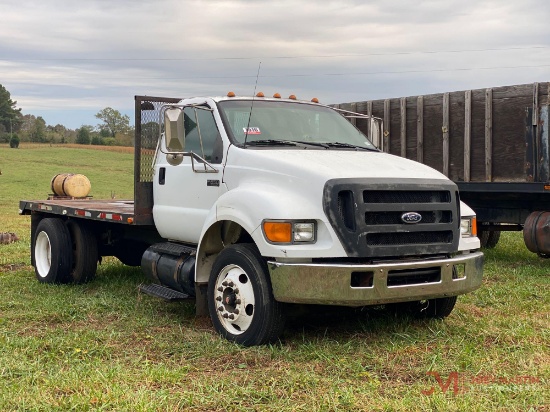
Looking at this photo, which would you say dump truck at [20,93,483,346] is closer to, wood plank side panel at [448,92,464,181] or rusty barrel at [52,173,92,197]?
wood plank side panel at [448,92,464,181]

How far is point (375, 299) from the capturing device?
5434mm

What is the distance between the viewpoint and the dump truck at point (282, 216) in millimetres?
5418

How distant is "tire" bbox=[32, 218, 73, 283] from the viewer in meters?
8.87

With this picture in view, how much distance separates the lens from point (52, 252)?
896cm

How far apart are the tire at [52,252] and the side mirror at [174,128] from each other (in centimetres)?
324

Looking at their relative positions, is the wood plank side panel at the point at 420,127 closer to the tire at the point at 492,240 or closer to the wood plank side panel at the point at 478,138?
the wood plank side panel at the point at 478,138

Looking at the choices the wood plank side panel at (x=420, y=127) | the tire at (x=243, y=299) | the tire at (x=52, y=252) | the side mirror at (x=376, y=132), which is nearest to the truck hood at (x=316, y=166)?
the tire at (x=243, y=299)

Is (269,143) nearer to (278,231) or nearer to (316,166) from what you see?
(316,166)

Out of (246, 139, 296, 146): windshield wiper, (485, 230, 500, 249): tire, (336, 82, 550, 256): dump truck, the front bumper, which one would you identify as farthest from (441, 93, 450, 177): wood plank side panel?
the front bumper

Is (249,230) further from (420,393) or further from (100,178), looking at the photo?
(100,178)

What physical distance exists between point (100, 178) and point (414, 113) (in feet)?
115

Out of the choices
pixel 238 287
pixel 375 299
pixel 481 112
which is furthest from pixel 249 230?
pixel 481 112

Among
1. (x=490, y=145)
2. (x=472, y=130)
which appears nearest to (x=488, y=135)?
(x=490, y=145)

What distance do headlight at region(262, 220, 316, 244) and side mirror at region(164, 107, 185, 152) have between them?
4.31 ft
